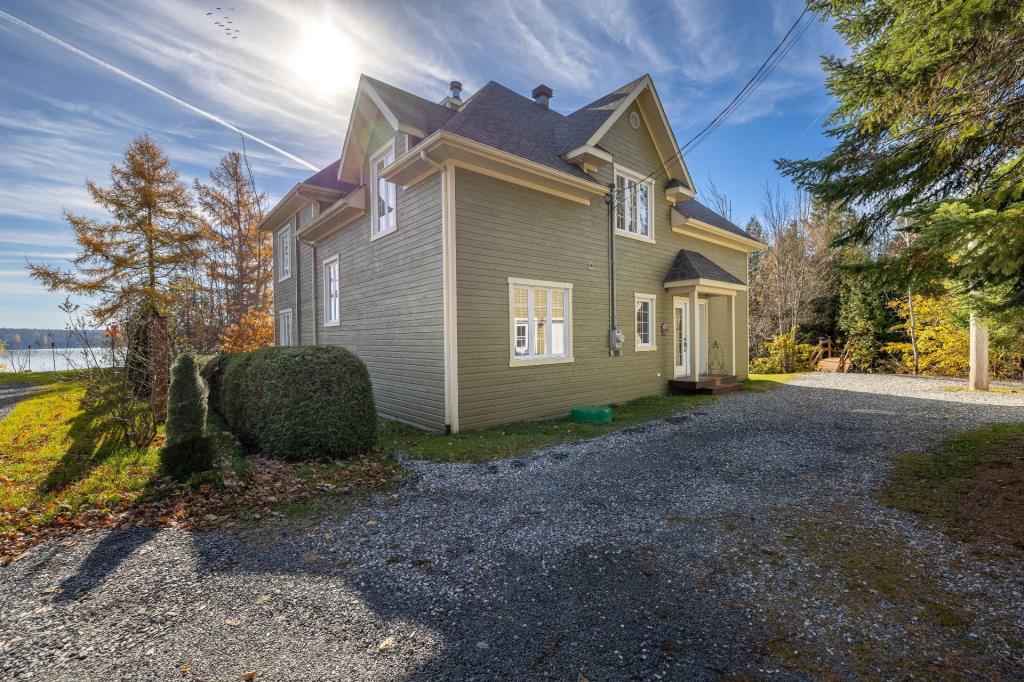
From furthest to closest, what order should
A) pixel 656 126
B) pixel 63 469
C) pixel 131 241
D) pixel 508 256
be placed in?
pixel 131 241
pixel 656 126
pixel 508 256
pixel 63 469

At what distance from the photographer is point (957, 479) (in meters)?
5.23

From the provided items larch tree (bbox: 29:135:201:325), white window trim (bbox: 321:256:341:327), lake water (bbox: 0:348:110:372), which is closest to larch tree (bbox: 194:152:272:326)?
larch tree (bbox: 29:135:201:325)

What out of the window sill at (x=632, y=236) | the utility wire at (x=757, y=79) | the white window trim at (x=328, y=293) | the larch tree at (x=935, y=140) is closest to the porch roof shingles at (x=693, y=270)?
the window sill at (x=632, y=236)

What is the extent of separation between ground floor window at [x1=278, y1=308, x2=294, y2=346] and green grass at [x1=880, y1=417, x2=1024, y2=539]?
16.5 meters

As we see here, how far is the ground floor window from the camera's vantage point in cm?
1593

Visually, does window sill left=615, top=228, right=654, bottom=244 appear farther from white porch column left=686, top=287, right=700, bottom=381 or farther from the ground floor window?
the ground floor window

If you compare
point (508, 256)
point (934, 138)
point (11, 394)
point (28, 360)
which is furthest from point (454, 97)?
point (28, 360)

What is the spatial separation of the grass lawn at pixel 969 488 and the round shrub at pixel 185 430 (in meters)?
8.00

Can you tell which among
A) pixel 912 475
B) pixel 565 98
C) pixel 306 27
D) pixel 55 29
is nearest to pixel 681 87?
pixel 565 98

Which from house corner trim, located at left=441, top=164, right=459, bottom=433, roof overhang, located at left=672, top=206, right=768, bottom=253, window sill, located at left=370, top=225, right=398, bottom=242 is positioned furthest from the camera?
roof overhang, located at left=672, top=206, right=768, bottom=253

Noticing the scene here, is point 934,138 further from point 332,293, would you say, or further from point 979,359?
point 332,293

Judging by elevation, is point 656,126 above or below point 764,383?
above

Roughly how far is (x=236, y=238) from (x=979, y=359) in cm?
3011

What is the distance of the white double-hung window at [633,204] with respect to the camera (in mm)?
11562
